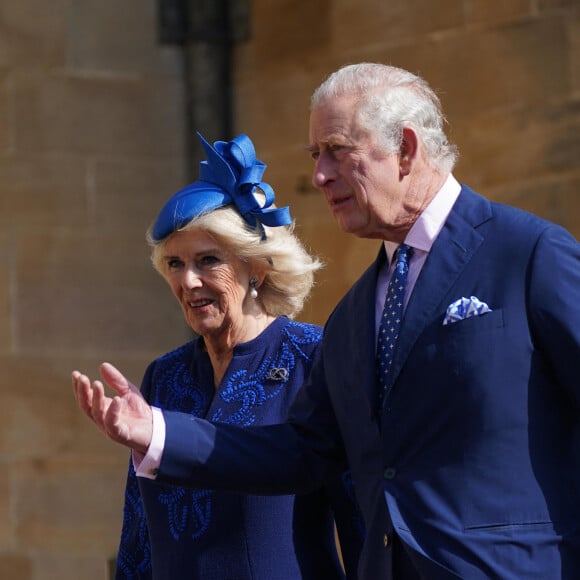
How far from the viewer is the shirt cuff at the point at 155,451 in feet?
11.0

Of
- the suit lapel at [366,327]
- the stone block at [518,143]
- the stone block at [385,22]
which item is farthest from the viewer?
the stone block at [385,22]

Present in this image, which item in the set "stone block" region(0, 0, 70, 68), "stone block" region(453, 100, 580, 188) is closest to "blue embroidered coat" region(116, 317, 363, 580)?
"stone block" region(453, 100, 580, 188)

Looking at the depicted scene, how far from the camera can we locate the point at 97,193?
6742 mm

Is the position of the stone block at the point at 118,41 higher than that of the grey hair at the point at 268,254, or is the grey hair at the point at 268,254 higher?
the stone block at the point at 118,41

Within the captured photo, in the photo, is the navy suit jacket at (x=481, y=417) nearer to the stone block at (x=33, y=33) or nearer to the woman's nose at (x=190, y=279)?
the woman's nose at (x=190, y=279)

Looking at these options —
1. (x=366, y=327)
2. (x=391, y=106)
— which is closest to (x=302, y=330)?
(x=366, y=327)

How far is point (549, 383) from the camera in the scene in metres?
3.06

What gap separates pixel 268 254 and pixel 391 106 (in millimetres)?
814

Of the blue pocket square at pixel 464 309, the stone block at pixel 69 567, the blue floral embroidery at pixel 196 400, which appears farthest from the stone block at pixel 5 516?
the blue pocket square at pixel 464 309

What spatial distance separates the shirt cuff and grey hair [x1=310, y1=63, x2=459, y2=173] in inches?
29.2

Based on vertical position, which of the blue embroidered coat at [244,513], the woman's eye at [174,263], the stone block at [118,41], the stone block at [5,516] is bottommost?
the stone block at [5,516]

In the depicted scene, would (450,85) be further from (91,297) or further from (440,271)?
(440,271)

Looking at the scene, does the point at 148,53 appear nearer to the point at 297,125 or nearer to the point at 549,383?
the point at 297,125

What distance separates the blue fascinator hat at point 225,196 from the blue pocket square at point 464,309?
1.03 meters
